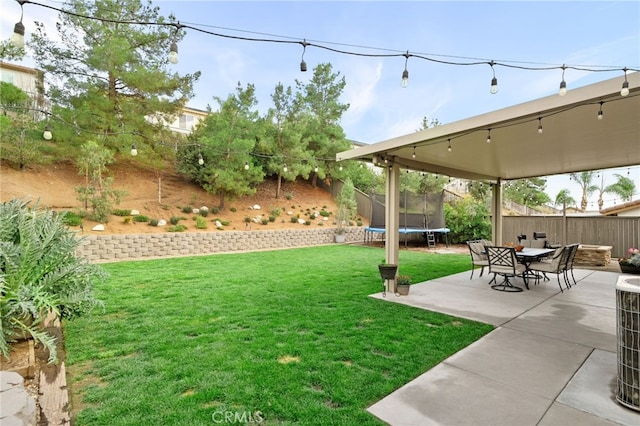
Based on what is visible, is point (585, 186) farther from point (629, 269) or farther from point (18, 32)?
point (18, 32)

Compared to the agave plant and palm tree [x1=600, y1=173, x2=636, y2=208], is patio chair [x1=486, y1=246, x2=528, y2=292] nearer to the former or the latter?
the agave plant

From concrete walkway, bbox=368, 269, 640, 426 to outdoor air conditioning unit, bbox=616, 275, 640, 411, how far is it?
0.09 meters

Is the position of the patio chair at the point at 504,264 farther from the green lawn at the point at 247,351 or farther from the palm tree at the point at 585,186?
the palm tree at the point at 585,186

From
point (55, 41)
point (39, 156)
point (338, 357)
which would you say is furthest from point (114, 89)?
point (338, 357)

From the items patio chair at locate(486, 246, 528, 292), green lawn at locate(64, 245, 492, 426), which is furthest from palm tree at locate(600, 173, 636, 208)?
green lawn at locate(64, 245, 492, 426)

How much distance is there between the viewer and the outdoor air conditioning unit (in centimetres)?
192

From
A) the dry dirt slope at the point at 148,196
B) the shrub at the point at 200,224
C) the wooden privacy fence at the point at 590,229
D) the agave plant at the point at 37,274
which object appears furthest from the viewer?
the shrub at the point at 200,224

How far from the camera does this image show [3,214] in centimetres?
262

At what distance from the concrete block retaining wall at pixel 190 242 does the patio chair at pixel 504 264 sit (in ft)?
24.3

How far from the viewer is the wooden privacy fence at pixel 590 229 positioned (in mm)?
8148

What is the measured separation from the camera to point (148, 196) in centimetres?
1191

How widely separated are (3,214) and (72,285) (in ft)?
2.73

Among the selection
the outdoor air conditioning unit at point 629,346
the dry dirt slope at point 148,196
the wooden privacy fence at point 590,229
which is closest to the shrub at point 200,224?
the dry dirt slope at point 148,196

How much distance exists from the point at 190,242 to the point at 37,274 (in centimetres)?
695
